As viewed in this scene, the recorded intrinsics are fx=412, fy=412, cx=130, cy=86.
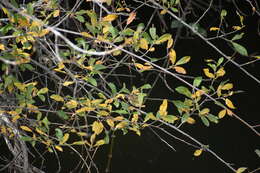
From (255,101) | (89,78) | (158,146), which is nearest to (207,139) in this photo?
(158,146)

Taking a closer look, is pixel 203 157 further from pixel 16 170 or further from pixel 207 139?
pixel 16 170

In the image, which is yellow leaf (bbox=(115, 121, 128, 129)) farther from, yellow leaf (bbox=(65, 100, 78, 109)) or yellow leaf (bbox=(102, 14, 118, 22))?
yellow leaf (bbox=(102, 14, 118, 22))

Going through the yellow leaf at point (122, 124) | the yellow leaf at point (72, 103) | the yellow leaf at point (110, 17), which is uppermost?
the yellow leaf at point (110, 17)

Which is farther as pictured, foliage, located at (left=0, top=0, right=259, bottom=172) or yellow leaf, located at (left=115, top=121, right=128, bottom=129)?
yellow leaf, located at (left=115, top=121, right=128, bottom=129)

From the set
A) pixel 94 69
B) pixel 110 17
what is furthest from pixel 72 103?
pixel 110 17

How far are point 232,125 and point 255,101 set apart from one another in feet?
0.97

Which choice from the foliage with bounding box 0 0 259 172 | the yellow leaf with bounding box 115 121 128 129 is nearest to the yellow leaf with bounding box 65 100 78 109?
the foliage with bounding box 0 0 259 172

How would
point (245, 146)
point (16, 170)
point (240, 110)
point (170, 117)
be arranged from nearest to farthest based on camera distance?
point (170, 117) < point (16, 170) < point (245, 146) < point (240, 110)

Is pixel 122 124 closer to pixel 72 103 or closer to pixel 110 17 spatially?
pixel 72 103

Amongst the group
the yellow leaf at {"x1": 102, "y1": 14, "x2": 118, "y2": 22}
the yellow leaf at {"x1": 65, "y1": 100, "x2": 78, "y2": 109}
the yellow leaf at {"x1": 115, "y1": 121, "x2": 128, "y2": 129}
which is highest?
the yellow leaf at {"x1": 102, "y1": 14, "x2": 118, "y2": 22}

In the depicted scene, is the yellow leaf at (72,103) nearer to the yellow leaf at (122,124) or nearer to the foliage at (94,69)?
the foliage at (94,69)

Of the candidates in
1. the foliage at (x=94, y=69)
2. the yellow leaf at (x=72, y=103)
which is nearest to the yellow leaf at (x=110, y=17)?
the foliage at (x=94, y=69)

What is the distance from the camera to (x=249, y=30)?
10.1 feet

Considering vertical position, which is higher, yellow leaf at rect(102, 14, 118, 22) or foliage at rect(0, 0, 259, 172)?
yellow leaf at rect(102, 14, 118, 22)
